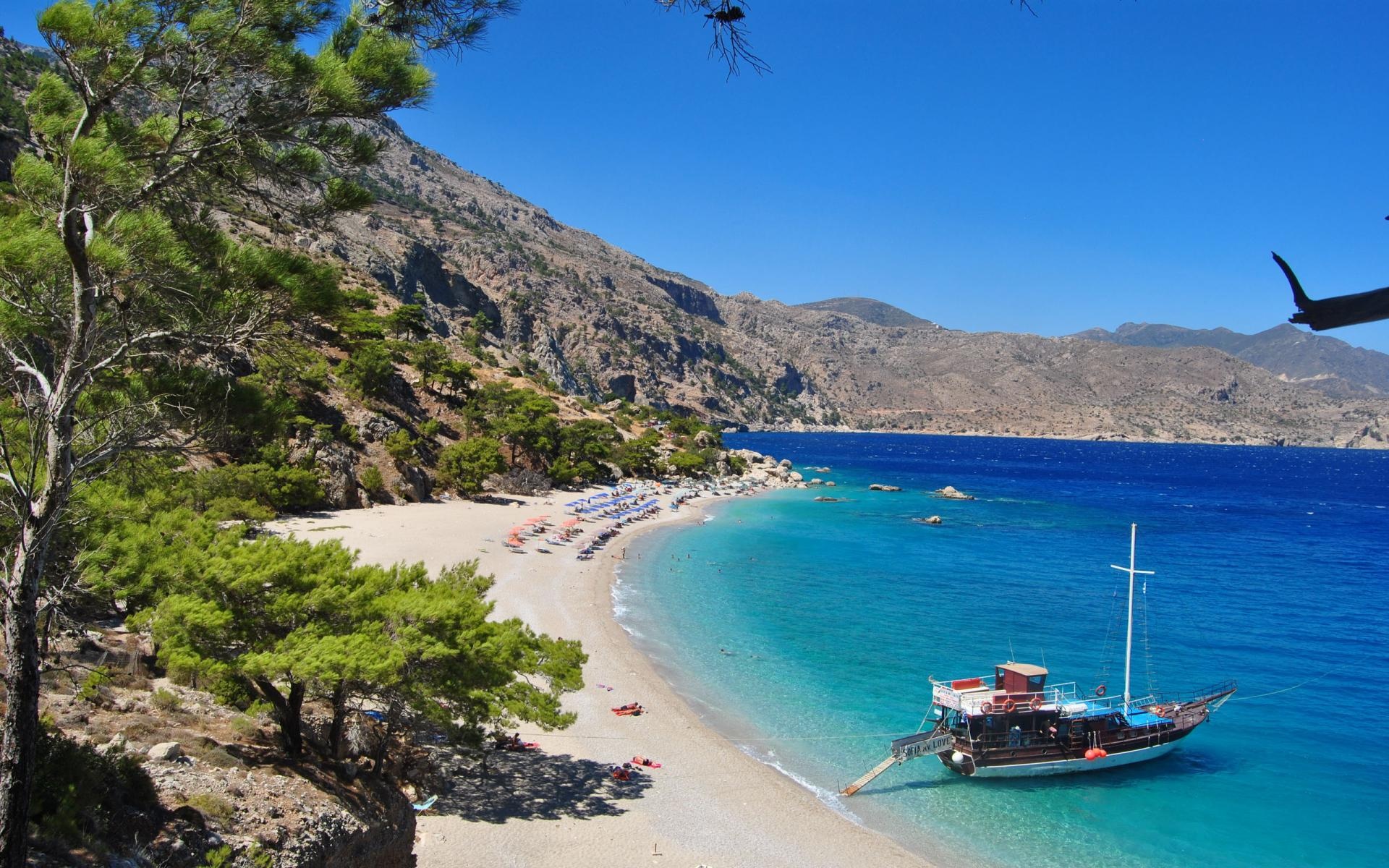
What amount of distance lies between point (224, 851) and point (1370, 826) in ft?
65.2

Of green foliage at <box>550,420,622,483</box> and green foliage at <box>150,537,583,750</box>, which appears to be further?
green foliage at <box>550,420,622,483</box>

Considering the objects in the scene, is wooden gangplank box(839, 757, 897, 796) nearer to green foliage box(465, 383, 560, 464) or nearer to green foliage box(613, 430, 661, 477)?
green foliage box(465, 383, 560, 464)

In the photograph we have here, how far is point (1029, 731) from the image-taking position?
55.5ft

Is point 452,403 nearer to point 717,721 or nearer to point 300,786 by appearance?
point 717,721

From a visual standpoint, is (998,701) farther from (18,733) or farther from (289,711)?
(18,733)

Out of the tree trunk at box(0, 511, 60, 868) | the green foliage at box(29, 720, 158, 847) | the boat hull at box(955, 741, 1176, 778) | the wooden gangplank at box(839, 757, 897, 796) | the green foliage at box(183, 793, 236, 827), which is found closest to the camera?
the tree trunk at box(0, 511, 60, 868)

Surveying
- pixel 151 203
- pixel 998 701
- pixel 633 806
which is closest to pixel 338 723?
pixel 633 806

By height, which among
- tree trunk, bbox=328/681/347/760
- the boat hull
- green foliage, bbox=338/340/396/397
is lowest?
the boat hull

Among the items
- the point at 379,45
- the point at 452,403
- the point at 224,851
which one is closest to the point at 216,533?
the point at 224,851

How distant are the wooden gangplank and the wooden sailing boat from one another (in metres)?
0.02

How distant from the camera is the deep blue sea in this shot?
14.8 meters

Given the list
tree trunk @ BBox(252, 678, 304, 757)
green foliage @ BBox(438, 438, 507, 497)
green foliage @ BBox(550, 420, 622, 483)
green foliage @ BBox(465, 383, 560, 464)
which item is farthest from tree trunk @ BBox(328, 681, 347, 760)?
green foliage @ BBox(550, 420, 622, 483)

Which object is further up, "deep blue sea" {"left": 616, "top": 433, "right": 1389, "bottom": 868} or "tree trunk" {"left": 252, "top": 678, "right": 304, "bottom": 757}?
"tree trunk" {"left": 252, "top": 678, "right": 304, "bottom": 757}

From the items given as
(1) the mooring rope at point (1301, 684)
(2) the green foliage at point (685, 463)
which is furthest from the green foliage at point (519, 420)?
(1) the mooring rope at point (1301, 684)
